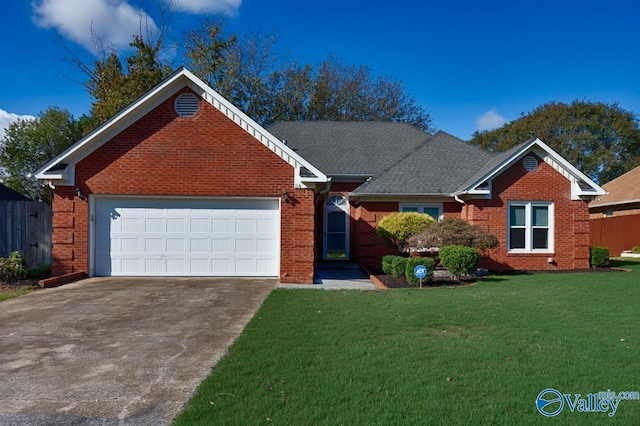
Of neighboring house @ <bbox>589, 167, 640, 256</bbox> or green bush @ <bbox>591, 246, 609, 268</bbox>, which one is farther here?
neighboring house @ <bbox>589, 167, 640, 256</bbox>

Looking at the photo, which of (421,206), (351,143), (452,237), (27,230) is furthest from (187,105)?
(351,143)

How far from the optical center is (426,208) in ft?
56.1

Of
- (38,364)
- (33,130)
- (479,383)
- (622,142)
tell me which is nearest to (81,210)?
(38,364)

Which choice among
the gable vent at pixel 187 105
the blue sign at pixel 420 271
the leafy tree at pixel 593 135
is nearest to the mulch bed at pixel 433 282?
the blue sign at pixel 420 271

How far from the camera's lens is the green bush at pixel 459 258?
41.9 ft

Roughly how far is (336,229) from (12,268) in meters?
11.0

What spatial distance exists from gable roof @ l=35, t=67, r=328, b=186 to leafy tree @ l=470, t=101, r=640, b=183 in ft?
121

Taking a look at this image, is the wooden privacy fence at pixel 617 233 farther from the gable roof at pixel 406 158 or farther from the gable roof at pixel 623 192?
the gable roof at pixel 406 158

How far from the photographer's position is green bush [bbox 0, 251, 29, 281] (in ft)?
40.6

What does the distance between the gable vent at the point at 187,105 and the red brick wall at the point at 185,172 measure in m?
0.13

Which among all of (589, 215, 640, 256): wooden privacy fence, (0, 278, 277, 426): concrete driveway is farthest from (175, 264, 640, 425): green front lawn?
(589, 215, 640, 256): wooden privacy fence

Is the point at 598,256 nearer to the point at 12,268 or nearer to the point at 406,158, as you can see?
the point at 406,158

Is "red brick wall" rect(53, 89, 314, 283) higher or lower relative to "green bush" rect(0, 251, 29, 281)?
higher

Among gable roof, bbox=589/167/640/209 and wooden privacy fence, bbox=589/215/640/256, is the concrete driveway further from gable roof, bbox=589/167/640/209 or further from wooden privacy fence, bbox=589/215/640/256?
gable roof, bbox=589/167/640/209
